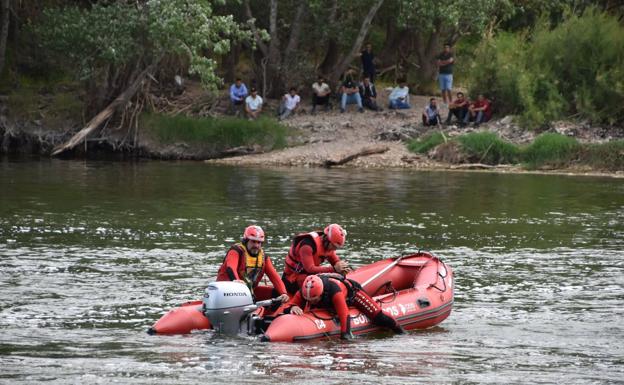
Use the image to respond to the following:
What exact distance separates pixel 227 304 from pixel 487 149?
26.6 meters

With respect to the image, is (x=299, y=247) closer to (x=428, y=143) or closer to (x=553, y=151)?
(x=553, y=151)

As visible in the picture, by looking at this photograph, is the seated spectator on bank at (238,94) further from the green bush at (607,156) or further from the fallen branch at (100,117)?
Answer: the green bush at (607,156)

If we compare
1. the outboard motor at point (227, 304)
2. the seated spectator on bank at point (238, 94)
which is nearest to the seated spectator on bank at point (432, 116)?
the seated spectator on bank at point (238, 94)

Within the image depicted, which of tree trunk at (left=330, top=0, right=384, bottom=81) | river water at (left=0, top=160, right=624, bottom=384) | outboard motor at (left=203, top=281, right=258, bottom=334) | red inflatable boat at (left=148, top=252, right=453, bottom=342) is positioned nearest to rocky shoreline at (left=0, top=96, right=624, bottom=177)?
tree trunk at (left=330, top=0, right=384, bottom=81)

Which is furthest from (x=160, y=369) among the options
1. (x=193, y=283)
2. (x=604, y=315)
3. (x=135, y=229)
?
(x=135, y=229)

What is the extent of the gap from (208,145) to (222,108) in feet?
6.63

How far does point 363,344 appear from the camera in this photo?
1847cm

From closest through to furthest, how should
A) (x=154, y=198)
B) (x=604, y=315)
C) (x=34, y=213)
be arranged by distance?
(x=604, y=315) → (x=34, y=213) → (x=154, y=198)

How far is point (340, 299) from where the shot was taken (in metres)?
18.4

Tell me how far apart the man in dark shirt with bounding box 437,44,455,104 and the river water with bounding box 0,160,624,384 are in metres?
5.47

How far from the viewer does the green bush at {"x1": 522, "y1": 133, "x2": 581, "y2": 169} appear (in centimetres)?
4284

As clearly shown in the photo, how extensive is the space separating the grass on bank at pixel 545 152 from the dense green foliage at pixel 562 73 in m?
1.45

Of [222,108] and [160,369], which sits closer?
[160,369]

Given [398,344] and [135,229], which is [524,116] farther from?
[398,344]
